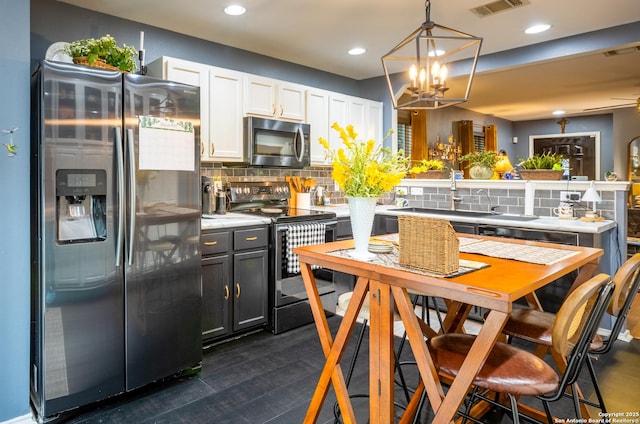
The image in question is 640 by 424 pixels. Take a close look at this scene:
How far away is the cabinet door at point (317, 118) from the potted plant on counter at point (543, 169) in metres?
1.92

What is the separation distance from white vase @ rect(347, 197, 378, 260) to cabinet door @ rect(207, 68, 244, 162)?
2043 mm

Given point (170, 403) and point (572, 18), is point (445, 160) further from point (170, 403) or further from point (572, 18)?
point (170, 403)

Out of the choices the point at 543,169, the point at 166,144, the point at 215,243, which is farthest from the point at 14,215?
the point at 543,169

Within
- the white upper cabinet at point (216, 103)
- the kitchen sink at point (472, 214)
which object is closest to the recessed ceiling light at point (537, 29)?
the kitchen sink at point (472, 214)

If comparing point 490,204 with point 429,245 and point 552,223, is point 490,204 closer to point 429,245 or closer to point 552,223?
point 552,223

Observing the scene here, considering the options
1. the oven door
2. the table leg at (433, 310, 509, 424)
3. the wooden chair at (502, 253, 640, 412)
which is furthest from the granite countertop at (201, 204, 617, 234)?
the table leg at (433, 310, 509, 424)

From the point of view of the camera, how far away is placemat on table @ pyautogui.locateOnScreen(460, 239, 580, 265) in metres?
1.77

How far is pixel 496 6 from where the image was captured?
307 centimetres

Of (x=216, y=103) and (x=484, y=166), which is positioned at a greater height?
(x=216, y=103)

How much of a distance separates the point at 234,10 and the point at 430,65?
1.86m

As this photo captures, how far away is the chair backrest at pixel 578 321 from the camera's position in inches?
51.6

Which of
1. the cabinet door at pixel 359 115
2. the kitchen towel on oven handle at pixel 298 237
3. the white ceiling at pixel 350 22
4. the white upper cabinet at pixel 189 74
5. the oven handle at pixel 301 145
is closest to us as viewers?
the white ceiling at pixel 350 22

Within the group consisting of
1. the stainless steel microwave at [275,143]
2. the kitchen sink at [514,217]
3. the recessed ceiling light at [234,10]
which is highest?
the recessed ceiling light at [234,10]

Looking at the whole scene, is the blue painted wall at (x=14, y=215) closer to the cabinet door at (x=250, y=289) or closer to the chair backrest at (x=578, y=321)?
the cabinet door at (x=250, y=289)
